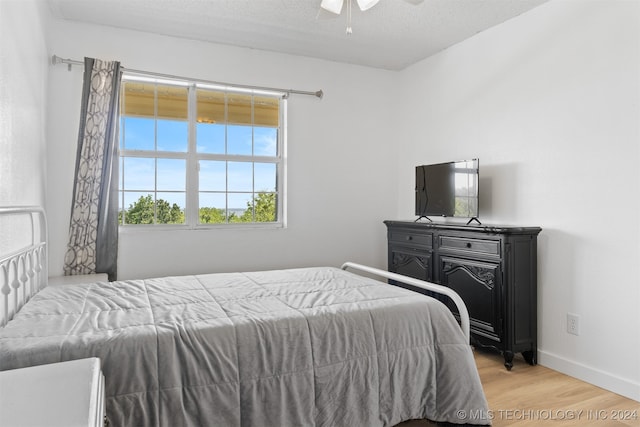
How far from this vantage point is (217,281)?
95.4 inches

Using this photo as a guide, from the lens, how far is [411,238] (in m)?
3.59

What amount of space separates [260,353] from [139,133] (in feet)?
8.64

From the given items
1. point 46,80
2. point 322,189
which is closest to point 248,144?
point 322,189

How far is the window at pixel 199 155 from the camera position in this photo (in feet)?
11.4

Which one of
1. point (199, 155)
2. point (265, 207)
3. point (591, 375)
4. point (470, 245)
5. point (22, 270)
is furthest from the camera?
point (265, 207)

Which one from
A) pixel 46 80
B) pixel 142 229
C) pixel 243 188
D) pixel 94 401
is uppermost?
pixel 46 80

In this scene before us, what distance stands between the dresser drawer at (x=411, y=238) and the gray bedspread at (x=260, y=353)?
1.35 m

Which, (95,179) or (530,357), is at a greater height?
(95,179)

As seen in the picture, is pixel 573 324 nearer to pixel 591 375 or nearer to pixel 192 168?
pixel 591 375

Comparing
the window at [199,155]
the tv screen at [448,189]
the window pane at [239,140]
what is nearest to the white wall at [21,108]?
the window at [199,155]

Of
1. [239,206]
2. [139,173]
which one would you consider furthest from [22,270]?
[239,206]

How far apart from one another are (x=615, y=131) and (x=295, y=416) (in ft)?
7.94

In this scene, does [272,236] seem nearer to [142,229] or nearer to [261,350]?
[142,229]

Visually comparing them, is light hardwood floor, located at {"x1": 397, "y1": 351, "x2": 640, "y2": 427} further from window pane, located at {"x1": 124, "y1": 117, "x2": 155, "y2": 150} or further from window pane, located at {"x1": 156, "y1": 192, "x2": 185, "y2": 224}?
window pane, located at {"x1": 124, "y1": 117, "x2": 155, "y2": 150}
